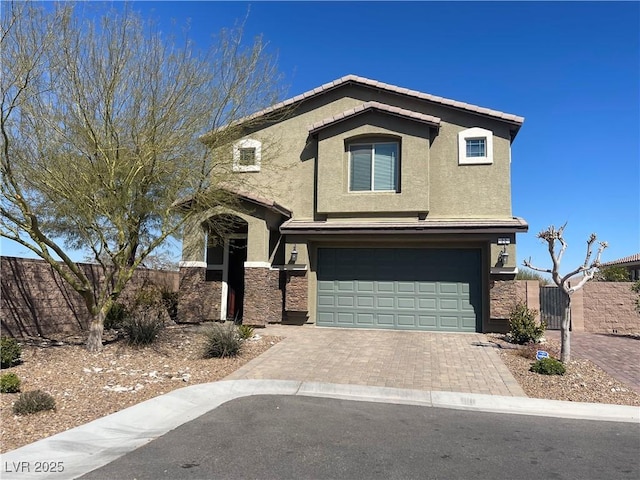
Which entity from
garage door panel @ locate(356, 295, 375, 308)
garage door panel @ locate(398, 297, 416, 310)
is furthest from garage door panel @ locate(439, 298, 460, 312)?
garage door panel @ locate(356, 295, 375, 308)

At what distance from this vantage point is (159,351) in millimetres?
11336

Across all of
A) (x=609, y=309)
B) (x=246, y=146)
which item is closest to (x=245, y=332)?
(x=246, y=146)

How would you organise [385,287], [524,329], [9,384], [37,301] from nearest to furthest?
[9,384], [37,301], [524,329], [385,287]

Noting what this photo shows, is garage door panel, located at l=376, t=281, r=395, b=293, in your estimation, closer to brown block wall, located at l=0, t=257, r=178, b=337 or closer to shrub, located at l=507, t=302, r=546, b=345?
shrub, located at l=507, t=302, r=546, b=345

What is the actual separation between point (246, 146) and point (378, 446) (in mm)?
9722

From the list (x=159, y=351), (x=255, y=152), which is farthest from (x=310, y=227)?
(x=159, y=351)

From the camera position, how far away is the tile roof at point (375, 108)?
52.0 ft

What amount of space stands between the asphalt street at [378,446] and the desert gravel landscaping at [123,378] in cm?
148

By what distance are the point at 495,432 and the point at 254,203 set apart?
1053 cm

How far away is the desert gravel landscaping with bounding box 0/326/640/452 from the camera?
678 cm

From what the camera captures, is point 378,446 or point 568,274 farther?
point 568,274

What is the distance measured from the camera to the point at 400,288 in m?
15.9

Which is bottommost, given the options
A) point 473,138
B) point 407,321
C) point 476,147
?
point 407,321

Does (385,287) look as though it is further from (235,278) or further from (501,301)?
(235,278)
